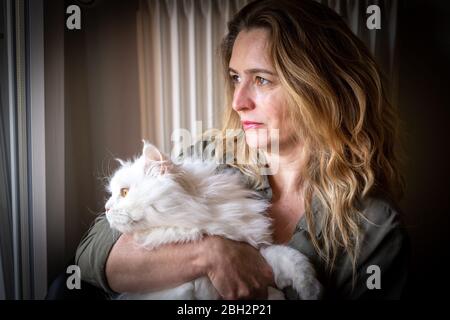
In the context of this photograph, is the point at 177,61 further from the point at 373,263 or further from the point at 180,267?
the point at 373,263

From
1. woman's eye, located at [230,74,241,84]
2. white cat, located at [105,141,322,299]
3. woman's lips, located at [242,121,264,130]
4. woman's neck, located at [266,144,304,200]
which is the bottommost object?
white cat, located at [105,141,322,299]

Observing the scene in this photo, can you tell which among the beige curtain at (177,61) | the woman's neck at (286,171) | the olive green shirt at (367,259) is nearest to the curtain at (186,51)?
the beige curtain at (177,61)

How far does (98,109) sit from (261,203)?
20.2 inches

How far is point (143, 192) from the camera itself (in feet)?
3.01

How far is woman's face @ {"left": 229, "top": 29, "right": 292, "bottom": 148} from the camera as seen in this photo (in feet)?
3.12

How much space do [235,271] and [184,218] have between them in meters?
0.18

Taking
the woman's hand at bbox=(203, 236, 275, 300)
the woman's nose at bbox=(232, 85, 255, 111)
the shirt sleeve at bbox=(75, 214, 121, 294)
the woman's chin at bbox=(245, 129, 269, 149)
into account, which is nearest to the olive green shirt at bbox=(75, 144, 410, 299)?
the shirt sleeve at bbox=(75, 214, 121, 294)

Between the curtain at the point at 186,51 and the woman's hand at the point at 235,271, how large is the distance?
1.14ft

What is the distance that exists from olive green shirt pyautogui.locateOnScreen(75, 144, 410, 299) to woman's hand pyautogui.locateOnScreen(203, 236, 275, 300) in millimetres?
114

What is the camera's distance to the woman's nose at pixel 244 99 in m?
0.96

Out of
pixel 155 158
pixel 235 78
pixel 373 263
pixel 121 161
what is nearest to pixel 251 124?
pixel 235 78

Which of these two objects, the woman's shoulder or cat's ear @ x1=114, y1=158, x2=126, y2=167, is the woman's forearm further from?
the woman's shoulder
